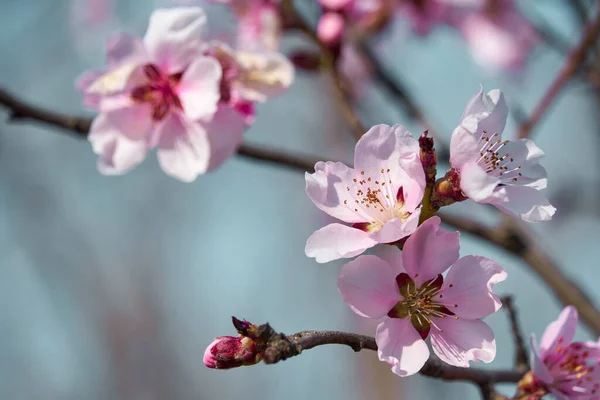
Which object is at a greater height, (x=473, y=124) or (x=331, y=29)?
Answer: (x=473, y=124)

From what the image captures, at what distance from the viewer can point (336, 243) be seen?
2.99ft

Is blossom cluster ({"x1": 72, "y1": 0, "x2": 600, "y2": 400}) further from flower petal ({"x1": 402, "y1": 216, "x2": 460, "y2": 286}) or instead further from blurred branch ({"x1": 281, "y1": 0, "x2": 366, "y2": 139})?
blurred branch ({"x1": 281, "y1": 0, "x2": 366, "y2": 139})

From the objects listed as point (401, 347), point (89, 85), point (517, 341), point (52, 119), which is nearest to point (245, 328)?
point (401, 347)

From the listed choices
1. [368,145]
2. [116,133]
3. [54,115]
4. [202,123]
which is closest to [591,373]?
[368,145]

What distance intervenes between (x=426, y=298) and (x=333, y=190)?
0.76 feet

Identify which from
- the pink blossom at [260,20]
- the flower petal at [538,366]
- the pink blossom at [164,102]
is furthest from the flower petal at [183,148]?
the flower petal at [538,366]

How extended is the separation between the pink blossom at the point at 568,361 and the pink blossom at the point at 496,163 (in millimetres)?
202

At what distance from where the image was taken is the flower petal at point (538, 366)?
3.07ft

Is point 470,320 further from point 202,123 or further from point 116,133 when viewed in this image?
point 116,133

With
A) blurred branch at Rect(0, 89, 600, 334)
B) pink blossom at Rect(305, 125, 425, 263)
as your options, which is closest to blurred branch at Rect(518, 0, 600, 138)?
blurred branch at Rect(0, 89, 600, 334)

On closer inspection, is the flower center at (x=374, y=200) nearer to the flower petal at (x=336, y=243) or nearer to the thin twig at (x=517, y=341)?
the flower petal at (x=336, y=243)

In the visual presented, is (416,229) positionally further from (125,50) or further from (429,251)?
(125,50)

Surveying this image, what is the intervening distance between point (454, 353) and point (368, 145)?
0.35 meters

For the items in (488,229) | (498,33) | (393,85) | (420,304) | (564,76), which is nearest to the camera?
(420,304)
